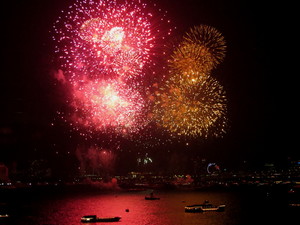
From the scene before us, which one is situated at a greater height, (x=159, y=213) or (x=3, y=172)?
(x=3, y=172)

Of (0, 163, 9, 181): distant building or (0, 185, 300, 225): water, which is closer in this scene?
(0, 185, 300, 225): water

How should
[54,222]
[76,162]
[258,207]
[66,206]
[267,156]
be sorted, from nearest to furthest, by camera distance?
[54,222], [258,207], [66,206], [267,156], [76,162]

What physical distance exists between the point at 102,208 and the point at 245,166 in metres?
63.0

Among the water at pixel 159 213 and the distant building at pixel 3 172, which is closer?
the water at pixel 159 213

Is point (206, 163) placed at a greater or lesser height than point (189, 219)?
greater

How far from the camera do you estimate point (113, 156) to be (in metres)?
119

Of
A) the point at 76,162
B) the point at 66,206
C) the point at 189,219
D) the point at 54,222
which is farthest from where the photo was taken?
the point at 76,162

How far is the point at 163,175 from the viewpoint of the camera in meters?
125

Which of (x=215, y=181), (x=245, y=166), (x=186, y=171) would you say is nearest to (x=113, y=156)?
(x=186, y=171)

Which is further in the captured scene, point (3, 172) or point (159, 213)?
point (3, 172)

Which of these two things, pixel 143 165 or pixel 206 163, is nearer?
pixel 206 163

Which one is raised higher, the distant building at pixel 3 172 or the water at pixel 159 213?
the distant building at pixel 3 172

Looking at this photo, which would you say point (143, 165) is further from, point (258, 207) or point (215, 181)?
point (258, 207)

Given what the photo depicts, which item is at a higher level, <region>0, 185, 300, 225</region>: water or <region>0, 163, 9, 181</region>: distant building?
<region>0, 163, 9, 181</region>: distant building
